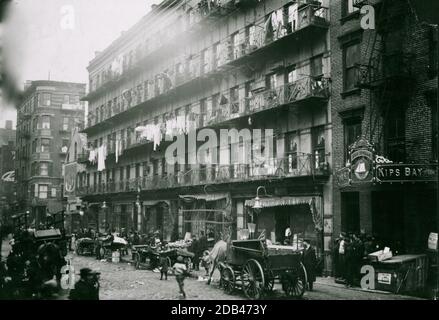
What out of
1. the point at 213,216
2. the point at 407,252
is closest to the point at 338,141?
the point at 407,252

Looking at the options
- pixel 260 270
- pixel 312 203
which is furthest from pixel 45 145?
pixel 260 270

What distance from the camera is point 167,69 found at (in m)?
35.4

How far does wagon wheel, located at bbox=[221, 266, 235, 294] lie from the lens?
15422mm

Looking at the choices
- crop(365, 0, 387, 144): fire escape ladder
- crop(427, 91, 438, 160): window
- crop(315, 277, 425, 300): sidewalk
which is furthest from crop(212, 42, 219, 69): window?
crop(315, 277, 425, 300): sidewalk

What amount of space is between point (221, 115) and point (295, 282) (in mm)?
14303

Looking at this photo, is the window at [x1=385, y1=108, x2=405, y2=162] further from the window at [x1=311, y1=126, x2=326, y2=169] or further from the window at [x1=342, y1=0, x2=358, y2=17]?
the window at [x1=342, y1=0, x2=358, y2=17]

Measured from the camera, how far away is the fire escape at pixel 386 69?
59.3 feet

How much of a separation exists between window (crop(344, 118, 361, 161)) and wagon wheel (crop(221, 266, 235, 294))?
7.67 m

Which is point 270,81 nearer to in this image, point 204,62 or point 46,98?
point 204,62

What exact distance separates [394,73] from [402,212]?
498cm

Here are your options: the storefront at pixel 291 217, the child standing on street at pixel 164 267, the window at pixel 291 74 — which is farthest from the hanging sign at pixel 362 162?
the child standing on street at pixel 164 267

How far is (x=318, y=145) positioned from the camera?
22.3 m
